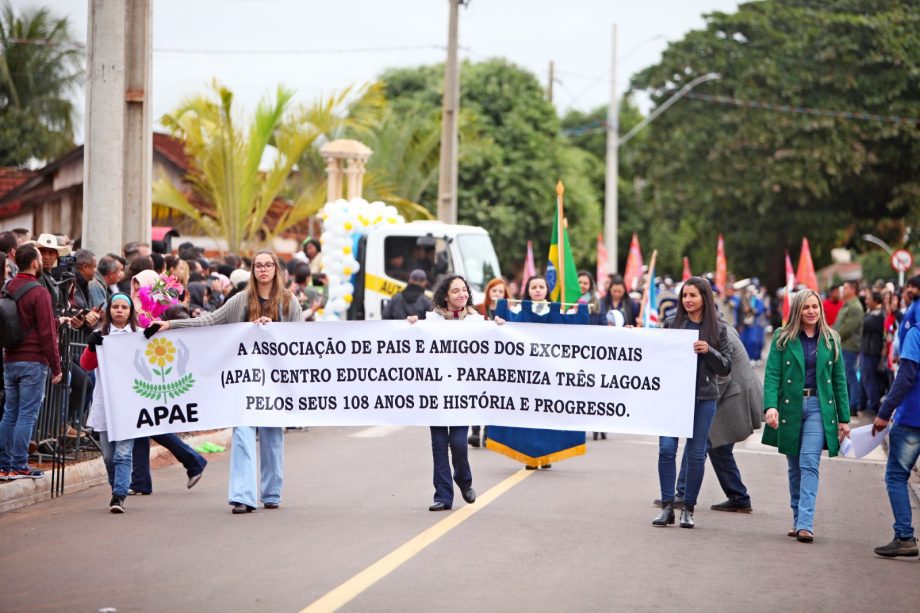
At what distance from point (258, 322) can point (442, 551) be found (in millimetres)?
2875

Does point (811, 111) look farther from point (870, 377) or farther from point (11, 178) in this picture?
point (870, 377)

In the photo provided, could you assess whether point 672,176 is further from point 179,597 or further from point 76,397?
point 179,597

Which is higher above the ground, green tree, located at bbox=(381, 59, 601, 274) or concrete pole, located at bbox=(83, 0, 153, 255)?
green tree, located at bbox=(381, 59, 601, 274)

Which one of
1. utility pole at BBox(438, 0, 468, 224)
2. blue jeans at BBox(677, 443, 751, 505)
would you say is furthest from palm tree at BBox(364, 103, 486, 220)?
blue jeans at BBox(677, 443, 751, 505)

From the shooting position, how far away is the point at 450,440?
10.9m

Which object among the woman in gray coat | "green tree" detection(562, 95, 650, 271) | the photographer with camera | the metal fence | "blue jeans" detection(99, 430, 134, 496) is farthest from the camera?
"green tree" detection(562, 95, 650, 271)

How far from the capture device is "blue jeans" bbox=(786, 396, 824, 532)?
984cm

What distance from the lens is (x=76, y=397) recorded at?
12.9 m

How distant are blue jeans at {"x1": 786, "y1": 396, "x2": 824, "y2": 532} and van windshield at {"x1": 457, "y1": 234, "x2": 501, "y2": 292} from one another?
15.0 metres

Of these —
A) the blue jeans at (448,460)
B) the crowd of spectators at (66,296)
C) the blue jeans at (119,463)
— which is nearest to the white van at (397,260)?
the crowd of spectators at (66,296)

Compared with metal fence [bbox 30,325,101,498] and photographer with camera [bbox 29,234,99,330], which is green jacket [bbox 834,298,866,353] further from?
photographer with camera [bbox 29,234,99,330]

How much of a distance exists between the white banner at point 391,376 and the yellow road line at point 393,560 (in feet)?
2.51

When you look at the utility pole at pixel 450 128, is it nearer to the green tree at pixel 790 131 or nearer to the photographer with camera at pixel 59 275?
the green tree at pixel 790 131

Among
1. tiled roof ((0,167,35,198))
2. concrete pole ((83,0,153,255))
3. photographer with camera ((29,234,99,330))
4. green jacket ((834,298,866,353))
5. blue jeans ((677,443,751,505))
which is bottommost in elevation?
blue jeans ((677,443,751,505))
